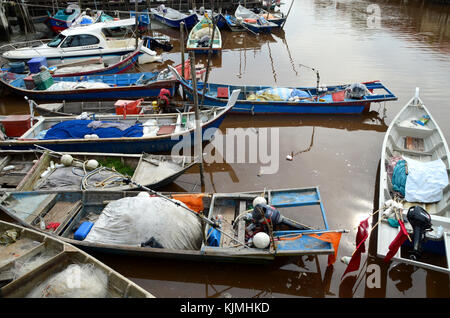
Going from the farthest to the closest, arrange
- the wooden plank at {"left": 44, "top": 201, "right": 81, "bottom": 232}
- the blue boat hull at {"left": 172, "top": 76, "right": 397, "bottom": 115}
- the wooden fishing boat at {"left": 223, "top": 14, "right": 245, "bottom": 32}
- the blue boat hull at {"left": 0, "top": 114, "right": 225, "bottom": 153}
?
1. the wooden fishing boat at {"left": 223, "top": 14, "right": 245, "bottom": 32}
2. the blue boat hull at {"left": 172, "top": 76, "right": 397, "bottom": 115}
3. the blue boat hull at {"left": 0, "top": 114, "right": 225, "bottom": 153}
4. the wooden plank at {"left": 44, "top": 201, "right": 81, "bottom": 232}

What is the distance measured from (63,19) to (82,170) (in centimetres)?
1913

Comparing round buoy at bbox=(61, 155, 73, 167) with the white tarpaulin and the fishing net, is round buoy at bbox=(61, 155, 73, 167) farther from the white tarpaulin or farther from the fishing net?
the white tarpaulin

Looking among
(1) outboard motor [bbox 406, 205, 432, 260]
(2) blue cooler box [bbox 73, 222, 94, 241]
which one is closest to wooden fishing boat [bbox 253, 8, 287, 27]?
(1) outboard motor [bbox 406, 205, 432, 260]

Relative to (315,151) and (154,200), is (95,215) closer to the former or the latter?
(154,200)

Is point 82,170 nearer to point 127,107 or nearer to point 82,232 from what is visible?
point 82,232

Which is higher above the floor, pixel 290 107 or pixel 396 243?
pixel 290 107

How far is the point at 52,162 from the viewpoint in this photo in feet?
27.5

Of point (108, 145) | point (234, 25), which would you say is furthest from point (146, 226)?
point (234, 25)

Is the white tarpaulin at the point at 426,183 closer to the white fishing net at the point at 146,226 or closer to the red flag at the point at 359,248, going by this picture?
the red flag at the point at 359,248

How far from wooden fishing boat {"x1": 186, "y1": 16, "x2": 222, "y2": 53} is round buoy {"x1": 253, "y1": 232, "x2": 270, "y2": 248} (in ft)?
48.5

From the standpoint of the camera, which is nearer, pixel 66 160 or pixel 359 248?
pixel 359 248

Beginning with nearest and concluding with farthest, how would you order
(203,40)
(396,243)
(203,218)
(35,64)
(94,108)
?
(396,243)
(203,218)
(94,108)
(35,64)
(203,40)

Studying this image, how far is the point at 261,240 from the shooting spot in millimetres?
5656

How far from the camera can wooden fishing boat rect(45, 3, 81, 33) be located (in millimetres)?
21641
